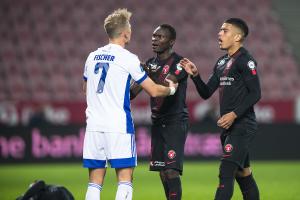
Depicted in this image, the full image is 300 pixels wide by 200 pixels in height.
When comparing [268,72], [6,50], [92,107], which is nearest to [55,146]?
[6,50]

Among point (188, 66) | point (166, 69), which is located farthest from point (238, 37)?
point (166, 69)

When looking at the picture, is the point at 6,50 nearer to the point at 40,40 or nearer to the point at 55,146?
the point at 40,40

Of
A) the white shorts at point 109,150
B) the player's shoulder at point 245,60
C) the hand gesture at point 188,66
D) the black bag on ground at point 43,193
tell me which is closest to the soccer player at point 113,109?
the white shorts at point 109,150

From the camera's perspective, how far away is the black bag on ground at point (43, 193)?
6.84 m

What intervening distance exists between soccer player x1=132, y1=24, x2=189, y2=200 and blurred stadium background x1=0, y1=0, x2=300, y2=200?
886cm

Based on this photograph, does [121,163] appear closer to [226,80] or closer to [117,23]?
[117,23]

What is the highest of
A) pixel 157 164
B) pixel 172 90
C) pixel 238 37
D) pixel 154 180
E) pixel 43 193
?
pixel 238 37

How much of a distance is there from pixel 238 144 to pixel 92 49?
Result: 1617cm

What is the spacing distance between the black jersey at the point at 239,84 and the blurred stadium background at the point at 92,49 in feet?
29.8

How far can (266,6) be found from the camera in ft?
82.8

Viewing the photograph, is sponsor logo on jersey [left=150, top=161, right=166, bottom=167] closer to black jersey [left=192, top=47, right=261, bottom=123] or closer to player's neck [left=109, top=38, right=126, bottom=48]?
black jersey [left=192, top=47, right=261, bottom=123]

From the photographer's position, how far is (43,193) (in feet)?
22.7

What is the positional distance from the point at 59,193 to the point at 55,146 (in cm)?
1050

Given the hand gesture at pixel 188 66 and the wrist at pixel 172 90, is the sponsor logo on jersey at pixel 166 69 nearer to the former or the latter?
the hand gesture at pixel 188 66
